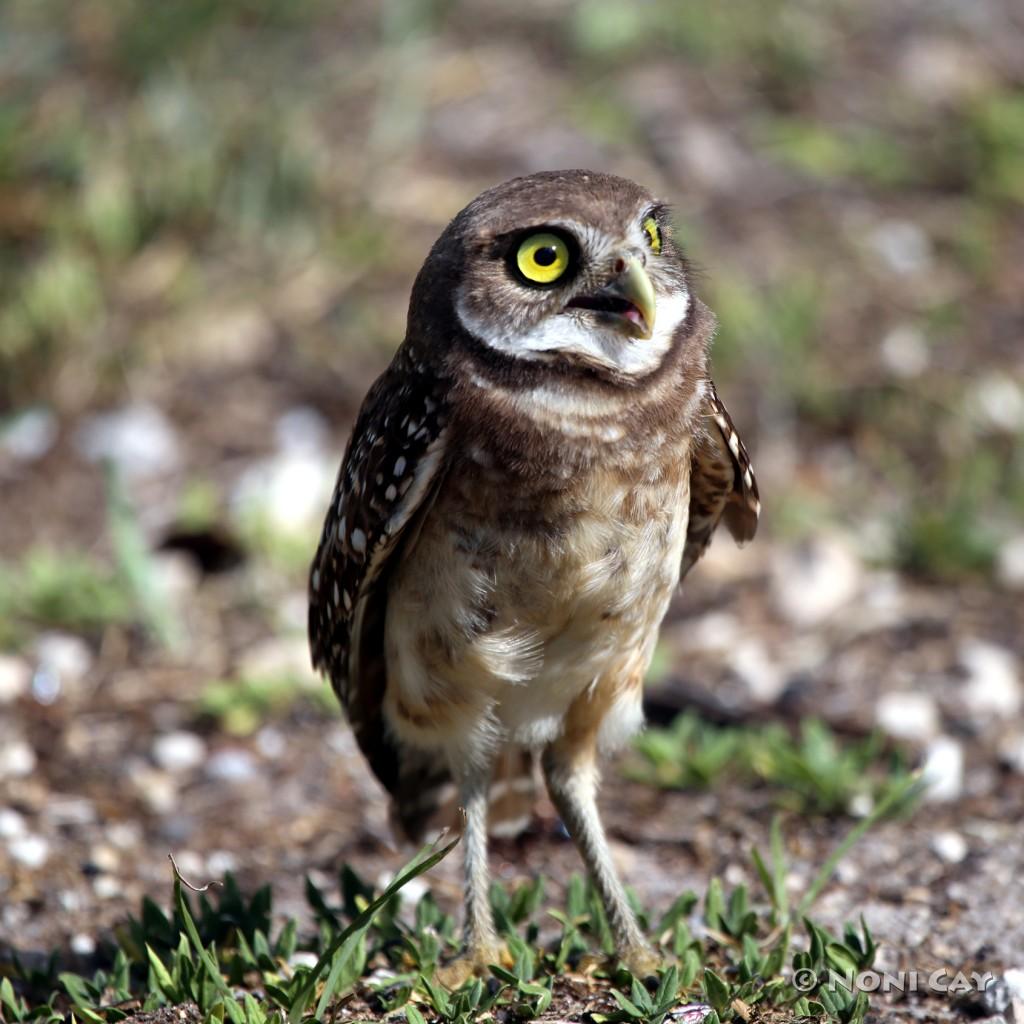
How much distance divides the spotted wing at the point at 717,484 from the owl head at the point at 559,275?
1.05 feet

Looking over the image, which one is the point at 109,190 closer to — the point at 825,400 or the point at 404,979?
the point at 825,400

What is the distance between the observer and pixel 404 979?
3.45m

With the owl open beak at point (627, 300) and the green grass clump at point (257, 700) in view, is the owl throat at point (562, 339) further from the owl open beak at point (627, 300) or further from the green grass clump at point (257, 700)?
the green grass clump at point (257, 700)

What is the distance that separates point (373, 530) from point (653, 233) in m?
0.95

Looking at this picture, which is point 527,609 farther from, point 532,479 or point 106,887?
point 106,887

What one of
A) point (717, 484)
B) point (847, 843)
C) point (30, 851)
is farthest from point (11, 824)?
point (847, 843)

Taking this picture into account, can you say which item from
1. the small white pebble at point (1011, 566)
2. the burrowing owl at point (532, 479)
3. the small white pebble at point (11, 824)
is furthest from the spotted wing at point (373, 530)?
the small white pebble at point (1011, 566)

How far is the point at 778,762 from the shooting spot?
4695 millimetres

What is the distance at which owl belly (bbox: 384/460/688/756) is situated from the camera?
3.47 meters

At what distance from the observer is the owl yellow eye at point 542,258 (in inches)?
132

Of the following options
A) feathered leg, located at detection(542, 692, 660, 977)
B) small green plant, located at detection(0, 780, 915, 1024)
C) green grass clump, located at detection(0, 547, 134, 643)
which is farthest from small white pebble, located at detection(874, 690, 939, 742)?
green grass clump, located at detection(0, 547, 134, 643)

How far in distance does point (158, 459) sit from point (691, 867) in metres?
3.44

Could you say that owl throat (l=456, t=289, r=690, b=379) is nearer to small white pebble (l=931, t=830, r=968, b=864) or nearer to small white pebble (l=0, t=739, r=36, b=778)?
small white pebble (l=931, t=830, r=968, b=864)

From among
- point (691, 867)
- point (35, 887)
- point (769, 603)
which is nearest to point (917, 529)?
point (769, 603)
